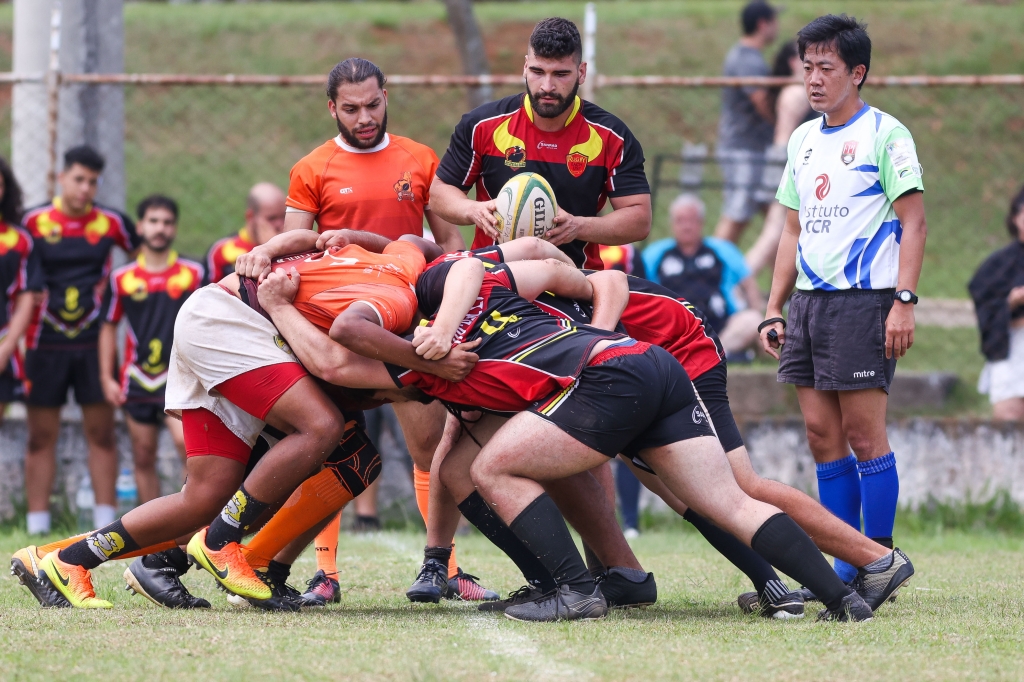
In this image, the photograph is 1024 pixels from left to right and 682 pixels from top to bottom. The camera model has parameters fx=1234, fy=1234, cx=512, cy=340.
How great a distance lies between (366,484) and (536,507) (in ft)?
3.30

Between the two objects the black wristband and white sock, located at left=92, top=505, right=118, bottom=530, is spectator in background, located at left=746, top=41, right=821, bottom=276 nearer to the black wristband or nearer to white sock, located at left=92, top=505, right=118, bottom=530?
the black wristband

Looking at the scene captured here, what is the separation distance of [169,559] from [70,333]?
12.9 feet

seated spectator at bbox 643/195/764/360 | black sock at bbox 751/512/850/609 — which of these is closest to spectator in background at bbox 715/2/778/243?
seated spectator at bbox 643/195/764/360

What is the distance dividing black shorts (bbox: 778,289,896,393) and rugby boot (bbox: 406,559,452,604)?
183cm

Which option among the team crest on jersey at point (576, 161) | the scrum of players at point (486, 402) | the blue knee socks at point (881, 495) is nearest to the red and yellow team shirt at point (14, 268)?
the scrum of players at point (486, 402)

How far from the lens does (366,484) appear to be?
529 centimetres

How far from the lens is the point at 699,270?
9453 mm

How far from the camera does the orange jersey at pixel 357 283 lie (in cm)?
482

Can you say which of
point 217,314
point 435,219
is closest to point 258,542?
point 217,314

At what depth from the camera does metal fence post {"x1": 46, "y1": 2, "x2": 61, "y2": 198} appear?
906 cm

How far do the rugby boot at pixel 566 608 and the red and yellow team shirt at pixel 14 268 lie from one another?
Answer: 5.10m

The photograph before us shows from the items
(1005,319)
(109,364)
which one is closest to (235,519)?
(109,364)

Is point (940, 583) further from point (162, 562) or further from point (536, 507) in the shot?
point (162, 562)

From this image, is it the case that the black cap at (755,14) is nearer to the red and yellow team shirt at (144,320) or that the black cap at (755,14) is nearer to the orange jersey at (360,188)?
the red and yellow team shirt at (144,320)
